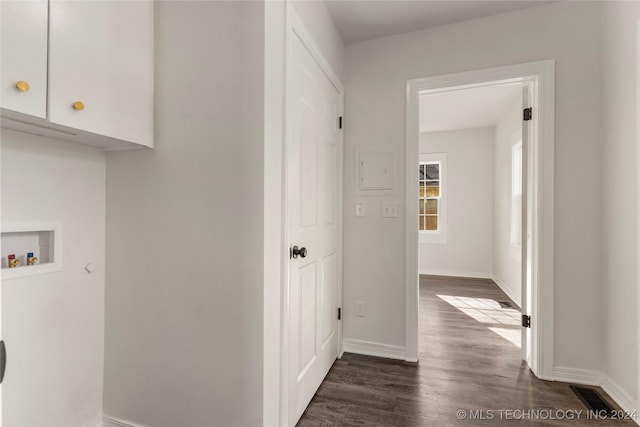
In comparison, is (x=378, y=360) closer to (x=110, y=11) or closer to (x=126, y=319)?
(x=126, y=319)

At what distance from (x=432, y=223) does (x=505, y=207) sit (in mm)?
1342

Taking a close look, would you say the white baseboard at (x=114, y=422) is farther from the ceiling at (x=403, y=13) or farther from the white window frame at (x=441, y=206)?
the white window frame at (x=441, y=206)

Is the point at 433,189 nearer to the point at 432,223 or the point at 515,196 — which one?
the point at 432,223

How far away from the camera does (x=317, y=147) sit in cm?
194

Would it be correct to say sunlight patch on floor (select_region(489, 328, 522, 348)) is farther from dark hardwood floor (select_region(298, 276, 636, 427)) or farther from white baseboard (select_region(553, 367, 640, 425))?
white baseboard (select_region(553, 367, 640, 425))

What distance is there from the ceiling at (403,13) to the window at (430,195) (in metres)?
3.70

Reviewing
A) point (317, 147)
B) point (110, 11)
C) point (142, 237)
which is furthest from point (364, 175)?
point (110, 11)

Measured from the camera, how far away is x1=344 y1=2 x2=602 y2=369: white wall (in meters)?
1.97

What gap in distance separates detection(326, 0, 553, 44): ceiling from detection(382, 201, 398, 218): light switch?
1.33 metres

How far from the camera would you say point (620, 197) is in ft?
5.82

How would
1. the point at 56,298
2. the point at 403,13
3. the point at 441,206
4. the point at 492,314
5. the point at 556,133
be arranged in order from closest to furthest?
the point at 56,298
the point at 556,133
the point at 403,13
the point at 492,314
the point at 441,206

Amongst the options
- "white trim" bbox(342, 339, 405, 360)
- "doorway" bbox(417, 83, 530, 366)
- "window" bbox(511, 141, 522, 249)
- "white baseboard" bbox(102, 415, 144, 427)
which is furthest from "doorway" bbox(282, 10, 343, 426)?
"window" bbox(511, 141, 522, 249)

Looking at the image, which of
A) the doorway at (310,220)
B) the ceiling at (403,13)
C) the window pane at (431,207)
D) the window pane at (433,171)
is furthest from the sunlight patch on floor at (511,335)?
the window pane at (433,171)

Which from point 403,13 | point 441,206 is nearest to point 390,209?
point 403,13
